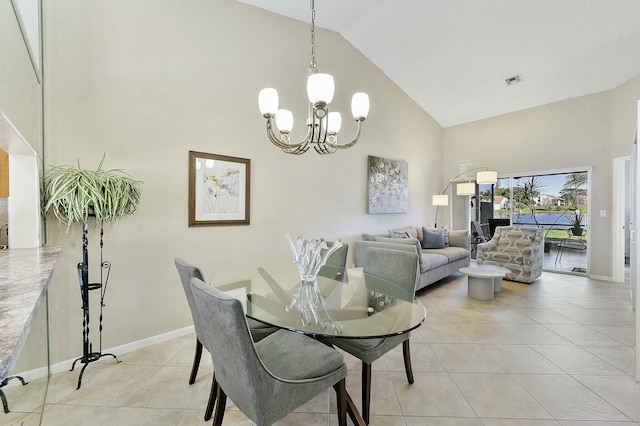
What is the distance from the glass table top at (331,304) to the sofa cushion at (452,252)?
2707mm

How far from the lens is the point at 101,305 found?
2.29 m

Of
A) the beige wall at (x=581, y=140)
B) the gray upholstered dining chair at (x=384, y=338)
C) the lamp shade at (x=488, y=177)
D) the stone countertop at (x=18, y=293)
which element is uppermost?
the beige wall at (x=581, y=140)

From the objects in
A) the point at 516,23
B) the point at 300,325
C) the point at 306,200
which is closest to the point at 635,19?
the point at 516,23

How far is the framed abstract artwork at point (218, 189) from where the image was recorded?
2895 millimetres

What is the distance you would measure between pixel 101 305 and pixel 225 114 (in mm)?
2083

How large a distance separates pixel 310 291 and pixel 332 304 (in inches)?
10.7

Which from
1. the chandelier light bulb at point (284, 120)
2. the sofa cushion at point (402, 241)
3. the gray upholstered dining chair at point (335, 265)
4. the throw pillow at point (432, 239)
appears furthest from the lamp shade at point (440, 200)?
the chandelier light bulb at point (284, 120)

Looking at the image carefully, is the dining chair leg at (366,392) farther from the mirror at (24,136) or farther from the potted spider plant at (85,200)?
the potted spider plant at (85,200)

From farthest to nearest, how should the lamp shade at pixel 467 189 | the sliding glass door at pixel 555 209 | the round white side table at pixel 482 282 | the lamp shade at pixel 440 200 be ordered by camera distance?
the lamp shade at pixel 440 200 → the lamp shade at pixel 467 189 → the sliding glass door at pixel 555 209 → the round white side table at pixel 482 282

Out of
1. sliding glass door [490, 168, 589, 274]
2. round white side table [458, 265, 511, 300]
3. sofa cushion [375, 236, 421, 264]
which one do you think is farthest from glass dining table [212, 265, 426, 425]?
sliding glass door [490, 168, 589, 274]

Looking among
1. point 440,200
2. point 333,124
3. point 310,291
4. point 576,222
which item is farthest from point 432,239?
point 310,291

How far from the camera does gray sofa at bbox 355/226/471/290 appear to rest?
4.02m

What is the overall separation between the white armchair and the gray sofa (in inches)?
16.7

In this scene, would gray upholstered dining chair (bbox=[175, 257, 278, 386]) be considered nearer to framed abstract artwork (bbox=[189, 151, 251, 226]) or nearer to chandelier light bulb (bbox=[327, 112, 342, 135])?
framed abstract artwork (bbox=[189, 151, 251, 226])
